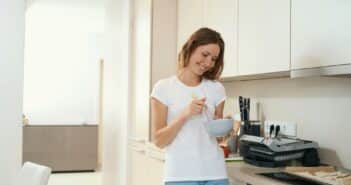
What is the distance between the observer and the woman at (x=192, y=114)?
57.6 inches

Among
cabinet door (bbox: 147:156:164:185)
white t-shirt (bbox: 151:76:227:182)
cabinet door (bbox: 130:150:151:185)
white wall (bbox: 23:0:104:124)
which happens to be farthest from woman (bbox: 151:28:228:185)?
white wall (bbox: 23:0:104:124)

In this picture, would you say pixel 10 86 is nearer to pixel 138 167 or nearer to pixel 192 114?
pixel 138 167

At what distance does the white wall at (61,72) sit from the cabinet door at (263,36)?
4.98 metres

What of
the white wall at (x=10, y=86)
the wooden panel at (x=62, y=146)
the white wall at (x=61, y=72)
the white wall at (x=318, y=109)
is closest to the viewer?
the white wall at (x=318, y=109)

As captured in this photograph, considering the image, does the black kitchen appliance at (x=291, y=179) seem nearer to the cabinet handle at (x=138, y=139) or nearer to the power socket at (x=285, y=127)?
the power socket at (x=285, y=127)

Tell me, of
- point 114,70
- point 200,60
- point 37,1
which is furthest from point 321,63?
point 37,1

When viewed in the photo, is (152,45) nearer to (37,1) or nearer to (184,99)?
(184,99)

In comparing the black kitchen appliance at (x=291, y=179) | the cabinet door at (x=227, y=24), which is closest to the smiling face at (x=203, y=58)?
the black kitchen appliance at (x=291, y=179)

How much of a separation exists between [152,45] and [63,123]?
455 cm

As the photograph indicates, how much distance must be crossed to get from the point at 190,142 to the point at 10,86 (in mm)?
1591

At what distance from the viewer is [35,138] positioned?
641 centimetres

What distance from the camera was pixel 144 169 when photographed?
295 cm

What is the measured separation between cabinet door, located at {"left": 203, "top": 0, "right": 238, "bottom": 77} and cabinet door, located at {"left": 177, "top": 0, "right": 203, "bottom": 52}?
0.57ft

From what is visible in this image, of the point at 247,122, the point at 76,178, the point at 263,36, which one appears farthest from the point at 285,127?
the point at 76,178
